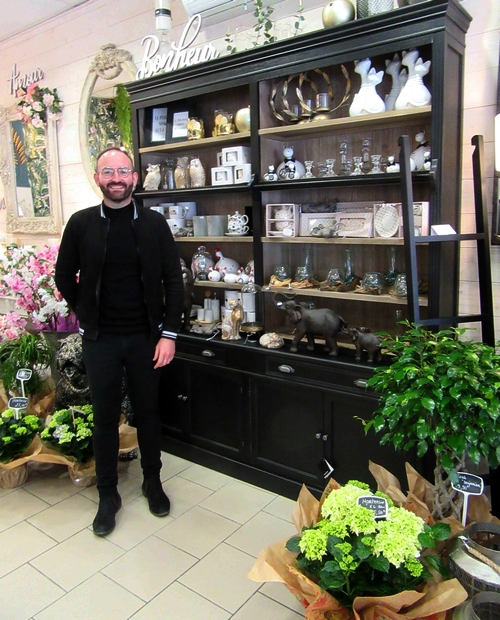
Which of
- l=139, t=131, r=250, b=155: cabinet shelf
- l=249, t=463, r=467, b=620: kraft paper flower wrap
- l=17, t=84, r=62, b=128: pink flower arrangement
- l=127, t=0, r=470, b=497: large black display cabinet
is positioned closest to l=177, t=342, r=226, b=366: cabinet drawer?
l=127, t=0, r=470, b=497: large black display cabinet

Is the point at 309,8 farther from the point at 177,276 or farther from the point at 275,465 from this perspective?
the point at 275,465

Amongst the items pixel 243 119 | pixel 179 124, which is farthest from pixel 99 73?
pixel 243 119

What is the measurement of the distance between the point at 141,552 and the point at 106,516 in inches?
10.7

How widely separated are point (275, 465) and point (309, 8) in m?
2.41

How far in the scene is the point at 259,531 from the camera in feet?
7.86

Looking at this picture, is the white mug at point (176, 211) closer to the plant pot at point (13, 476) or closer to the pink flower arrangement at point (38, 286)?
the pink flower arrangement at point (38, 286)

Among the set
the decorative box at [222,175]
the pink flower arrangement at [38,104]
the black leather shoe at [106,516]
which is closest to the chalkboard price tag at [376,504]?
the black leather shoe at [106,516]

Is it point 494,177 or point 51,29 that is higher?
point 51,29

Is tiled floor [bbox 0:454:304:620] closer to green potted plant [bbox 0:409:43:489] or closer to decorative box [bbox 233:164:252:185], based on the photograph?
green potted plant [bbox 0:409:43:489]

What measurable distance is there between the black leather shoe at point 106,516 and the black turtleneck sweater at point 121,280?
2.67ft

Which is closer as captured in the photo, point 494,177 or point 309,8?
point 494,177

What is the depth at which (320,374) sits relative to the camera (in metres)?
2.48

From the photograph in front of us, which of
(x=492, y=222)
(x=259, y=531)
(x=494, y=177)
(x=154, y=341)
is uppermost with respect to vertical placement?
(x=494, y=177)

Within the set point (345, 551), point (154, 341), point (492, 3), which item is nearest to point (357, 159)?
point (492, 3)
